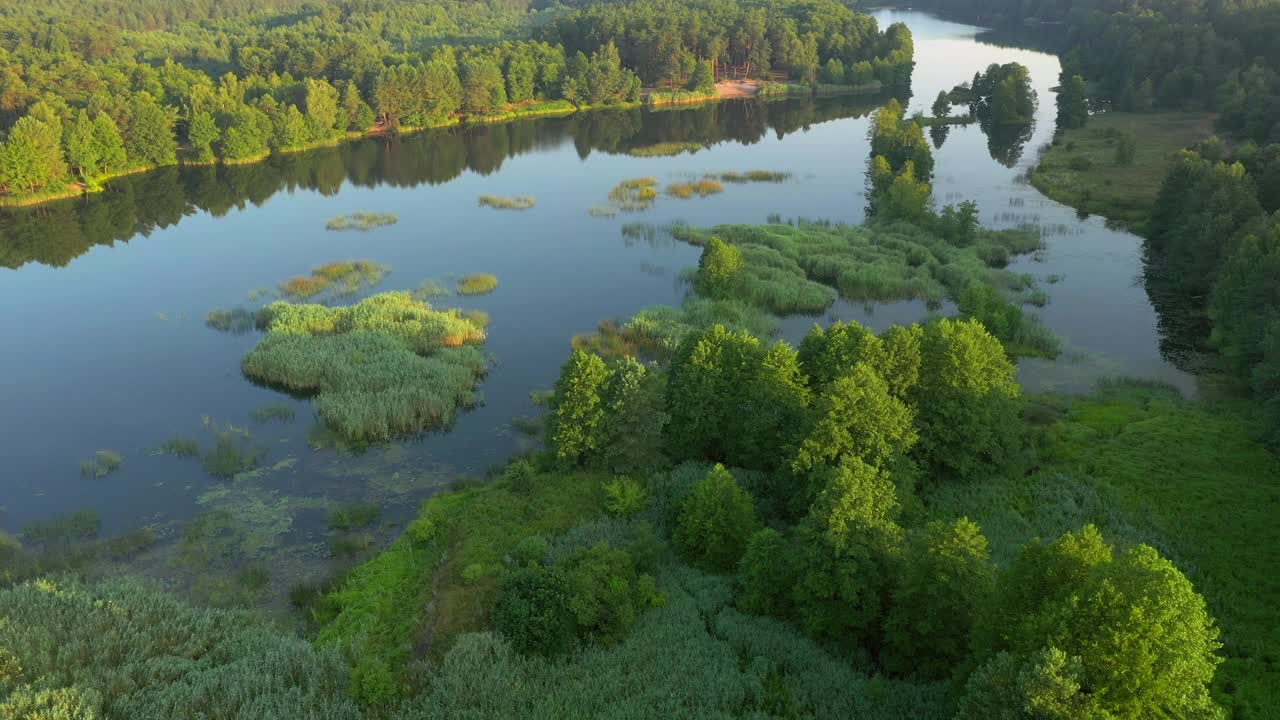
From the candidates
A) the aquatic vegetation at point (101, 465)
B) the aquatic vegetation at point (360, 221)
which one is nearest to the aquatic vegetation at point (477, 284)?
the aquatic vegetation at point (360, 221)

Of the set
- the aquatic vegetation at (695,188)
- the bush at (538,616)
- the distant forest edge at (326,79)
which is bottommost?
the bush at (538,616)

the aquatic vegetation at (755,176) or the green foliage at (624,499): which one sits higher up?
the aquatic vegetation at (755,176)

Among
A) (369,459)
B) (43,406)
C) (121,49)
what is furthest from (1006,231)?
(121,49)

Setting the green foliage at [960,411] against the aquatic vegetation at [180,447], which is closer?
the green foliage at [960,411]

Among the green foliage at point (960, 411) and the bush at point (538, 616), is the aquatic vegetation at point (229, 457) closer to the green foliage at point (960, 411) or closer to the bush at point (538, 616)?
the bush at point (538, 616)

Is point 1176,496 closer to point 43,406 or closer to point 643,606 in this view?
point 643,606

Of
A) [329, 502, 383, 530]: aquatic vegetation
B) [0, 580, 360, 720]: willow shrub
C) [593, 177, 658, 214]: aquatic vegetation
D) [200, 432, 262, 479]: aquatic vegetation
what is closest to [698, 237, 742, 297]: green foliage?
[593, 177, 658, 214]: aquatic vegetation
